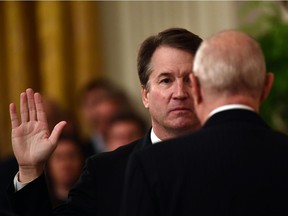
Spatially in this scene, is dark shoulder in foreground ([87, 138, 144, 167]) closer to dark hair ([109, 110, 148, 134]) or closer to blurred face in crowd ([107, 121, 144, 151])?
blurred face in crowd ([107, 121, 144, 151])

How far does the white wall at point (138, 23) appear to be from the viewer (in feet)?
29.3

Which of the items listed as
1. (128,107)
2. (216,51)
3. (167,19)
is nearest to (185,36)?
(216,51)

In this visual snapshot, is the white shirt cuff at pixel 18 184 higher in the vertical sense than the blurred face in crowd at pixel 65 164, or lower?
higher

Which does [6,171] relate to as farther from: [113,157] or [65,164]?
[113,157]

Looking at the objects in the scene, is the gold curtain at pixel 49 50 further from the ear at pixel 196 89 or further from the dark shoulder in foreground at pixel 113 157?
the ear at pixel 196 89

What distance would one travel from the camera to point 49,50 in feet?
31.0

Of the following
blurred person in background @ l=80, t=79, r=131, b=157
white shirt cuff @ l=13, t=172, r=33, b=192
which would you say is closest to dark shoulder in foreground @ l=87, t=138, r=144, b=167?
white shirt cuff @ l=13, t=172, r=33, b=192

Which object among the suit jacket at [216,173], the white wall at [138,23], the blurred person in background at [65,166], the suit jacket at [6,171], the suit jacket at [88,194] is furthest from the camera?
the white wall at [138,23]

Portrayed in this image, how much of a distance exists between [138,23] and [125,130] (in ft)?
6.93

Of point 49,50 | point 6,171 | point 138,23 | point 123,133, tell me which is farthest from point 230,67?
point 49,50

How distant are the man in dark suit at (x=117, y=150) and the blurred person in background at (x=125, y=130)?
8.69 feet

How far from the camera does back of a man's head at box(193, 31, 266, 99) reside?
3.50 metres

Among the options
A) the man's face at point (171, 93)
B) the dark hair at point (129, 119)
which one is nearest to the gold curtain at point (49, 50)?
the dark hair at point (129, 119)

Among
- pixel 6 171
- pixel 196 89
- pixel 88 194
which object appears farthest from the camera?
pixel 6 171
